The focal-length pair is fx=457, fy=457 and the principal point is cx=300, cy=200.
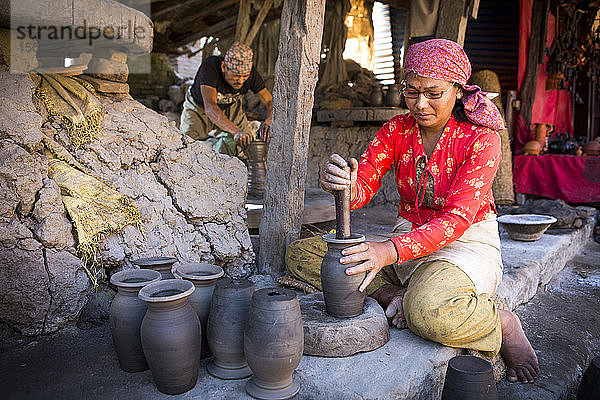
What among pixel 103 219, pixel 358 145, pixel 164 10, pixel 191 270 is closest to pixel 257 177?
pixel 103 219

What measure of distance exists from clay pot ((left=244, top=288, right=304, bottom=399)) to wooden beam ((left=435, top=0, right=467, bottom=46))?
338cm

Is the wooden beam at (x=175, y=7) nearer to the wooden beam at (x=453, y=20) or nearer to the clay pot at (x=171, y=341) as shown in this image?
the wooden beam at (x=453, y=20)

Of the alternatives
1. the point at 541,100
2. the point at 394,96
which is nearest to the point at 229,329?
the point at 394,96

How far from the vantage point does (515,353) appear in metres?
2.23

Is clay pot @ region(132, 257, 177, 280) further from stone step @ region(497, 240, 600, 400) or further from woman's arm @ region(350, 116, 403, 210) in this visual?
stone step @ region(497, 240, 600, 400)

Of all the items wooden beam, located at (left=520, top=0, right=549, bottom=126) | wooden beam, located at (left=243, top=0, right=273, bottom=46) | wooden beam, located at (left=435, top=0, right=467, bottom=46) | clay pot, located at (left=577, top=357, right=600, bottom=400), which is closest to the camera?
clay pot, located at (left=577, top=357, right=600, bottom=400)

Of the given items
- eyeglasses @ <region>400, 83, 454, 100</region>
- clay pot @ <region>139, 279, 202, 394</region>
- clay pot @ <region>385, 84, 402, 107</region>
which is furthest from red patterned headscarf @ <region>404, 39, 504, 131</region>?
clay pot @ <region>385, 84, 402, 107</region>

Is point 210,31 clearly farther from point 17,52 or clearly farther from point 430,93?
point 430,93

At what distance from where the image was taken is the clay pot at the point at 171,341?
1.60 metres

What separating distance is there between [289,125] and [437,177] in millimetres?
966

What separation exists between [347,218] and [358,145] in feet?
14.6

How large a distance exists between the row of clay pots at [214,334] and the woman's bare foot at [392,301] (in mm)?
707

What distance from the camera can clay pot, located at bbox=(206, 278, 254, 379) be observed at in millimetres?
1736

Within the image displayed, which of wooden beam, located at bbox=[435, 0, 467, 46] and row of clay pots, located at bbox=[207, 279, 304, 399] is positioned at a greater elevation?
wooden beam, located at bbox=[435, 0, 467, 46]
